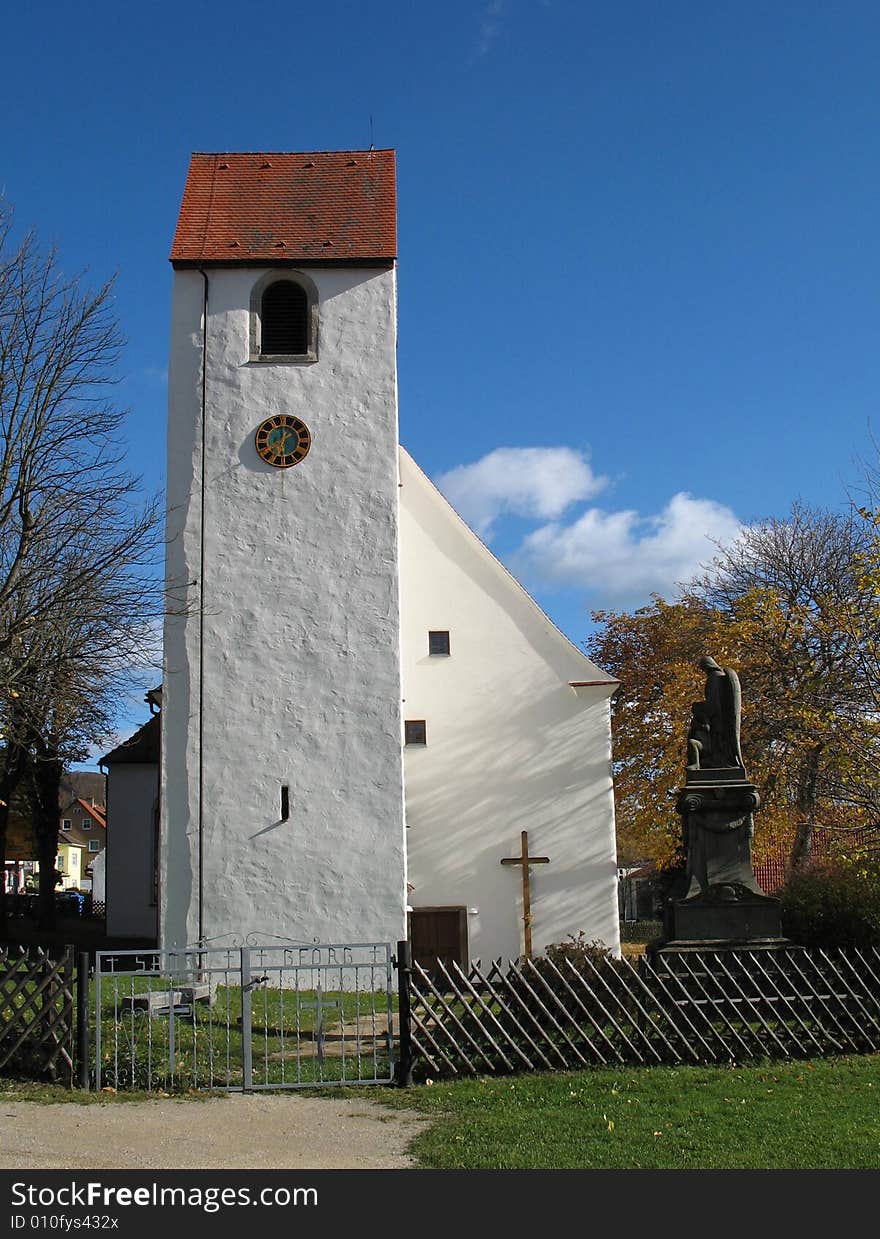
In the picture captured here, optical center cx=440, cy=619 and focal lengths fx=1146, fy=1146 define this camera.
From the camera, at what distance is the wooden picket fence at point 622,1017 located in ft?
35.0

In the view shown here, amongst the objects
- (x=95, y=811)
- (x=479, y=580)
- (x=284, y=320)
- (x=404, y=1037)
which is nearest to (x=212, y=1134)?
(x=404, y=1037)

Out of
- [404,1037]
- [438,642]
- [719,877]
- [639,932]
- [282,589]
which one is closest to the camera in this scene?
[404,1037]

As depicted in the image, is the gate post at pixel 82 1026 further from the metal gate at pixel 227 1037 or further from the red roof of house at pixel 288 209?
the red roof of house at pixel 288 209

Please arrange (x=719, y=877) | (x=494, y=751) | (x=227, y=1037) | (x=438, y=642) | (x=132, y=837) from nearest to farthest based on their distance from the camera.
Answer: (x=227, y=1037) < (x=719, y=877) < (x=494, y=751) < (x=438, y=642) < (x=132, y=837)

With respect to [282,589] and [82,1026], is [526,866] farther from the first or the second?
[82,1026]

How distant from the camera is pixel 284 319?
2091 centimetres

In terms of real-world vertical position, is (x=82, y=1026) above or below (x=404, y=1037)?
above

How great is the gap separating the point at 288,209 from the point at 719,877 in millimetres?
15019

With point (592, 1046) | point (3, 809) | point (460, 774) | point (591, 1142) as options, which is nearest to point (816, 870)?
point (460, 774)

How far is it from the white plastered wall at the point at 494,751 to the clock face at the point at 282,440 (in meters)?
3.53

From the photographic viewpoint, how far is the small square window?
22438mm

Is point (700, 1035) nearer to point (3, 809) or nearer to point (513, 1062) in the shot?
point (513, 1062)

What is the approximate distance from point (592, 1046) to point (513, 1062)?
774 millimetres

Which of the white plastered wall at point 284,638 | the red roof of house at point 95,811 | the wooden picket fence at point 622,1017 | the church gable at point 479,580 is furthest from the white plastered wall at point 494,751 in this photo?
the red roof of house at point 95,811
